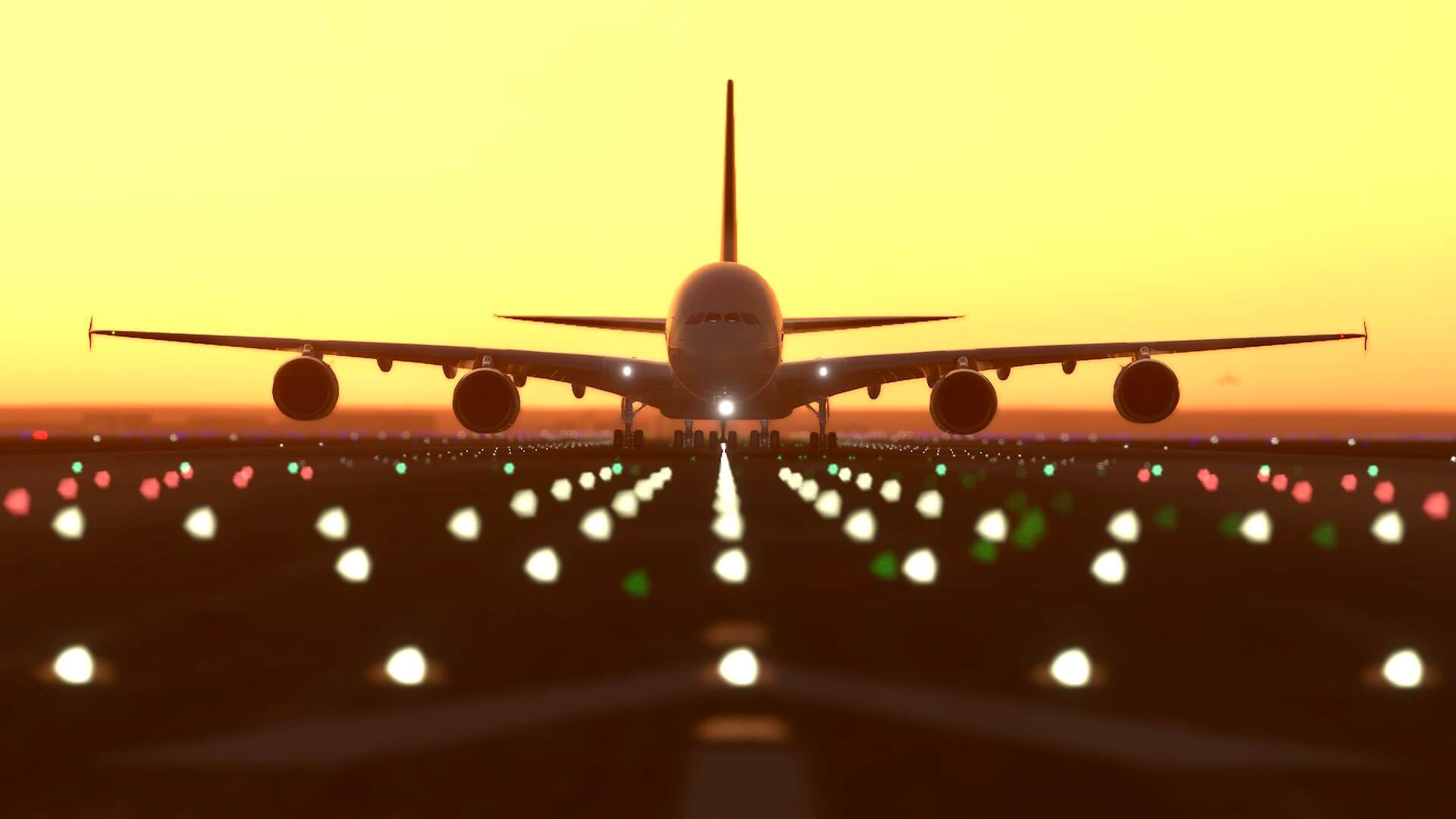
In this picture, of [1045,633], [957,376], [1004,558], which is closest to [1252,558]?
[1004,558]

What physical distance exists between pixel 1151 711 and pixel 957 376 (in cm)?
2526

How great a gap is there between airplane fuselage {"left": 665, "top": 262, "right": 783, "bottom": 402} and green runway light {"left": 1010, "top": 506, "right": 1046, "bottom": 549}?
49.0 ft

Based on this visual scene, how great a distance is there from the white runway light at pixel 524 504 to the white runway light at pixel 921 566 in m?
5.40

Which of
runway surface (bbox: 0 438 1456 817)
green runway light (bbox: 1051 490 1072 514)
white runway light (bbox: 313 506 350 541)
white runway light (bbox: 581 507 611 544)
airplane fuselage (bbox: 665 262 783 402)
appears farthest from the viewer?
airplane fuselage (bbox: 665 262 783 402)

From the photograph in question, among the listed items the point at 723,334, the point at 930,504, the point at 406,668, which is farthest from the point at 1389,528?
the point at 723,334

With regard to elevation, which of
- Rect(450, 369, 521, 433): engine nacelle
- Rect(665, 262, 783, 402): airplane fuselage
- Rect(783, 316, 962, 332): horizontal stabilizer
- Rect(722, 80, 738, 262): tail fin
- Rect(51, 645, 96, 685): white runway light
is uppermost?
Rect(722, 80, 738, 262): tail fin

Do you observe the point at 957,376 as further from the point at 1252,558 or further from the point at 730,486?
the point at 1252,558

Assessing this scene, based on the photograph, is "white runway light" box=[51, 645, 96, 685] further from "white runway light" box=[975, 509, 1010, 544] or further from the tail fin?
the tail fin

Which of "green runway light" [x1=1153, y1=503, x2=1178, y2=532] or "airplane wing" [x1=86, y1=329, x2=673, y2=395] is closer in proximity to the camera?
"green runway light" [x1=1153, y1=503, x2=1178, y2=532]

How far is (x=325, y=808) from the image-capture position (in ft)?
13.2

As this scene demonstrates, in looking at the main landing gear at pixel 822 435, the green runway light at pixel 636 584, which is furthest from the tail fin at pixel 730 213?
the green runway light at pixel 636 584

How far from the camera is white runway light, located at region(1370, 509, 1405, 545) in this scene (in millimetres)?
12727

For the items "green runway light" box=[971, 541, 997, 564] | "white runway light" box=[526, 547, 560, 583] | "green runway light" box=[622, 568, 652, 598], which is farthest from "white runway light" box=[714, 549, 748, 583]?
"green runway light" box=[971, 541, 997, 564]

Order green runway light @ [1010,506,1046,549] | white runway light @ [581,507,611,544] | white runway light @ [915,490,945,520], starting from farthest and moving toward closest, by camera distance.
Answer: white runway light @ [915,490,945,520] → white runway light @ [581,507,611,544] → green runway light @ [1010,506,1046,549]
